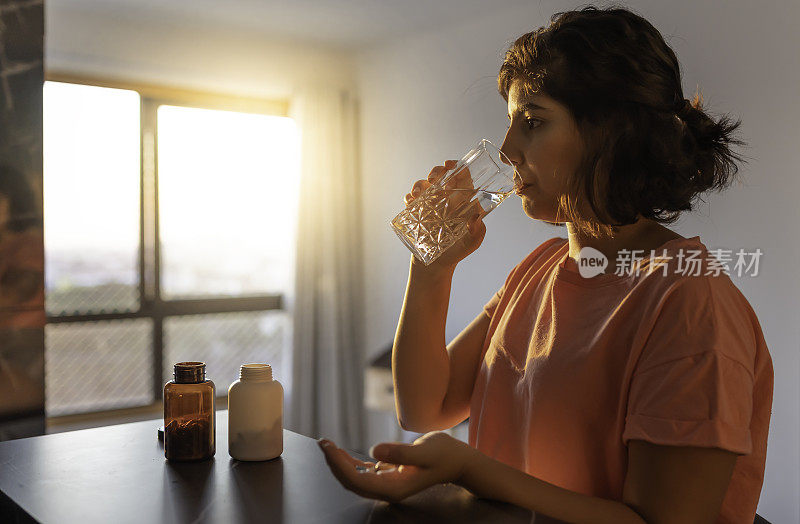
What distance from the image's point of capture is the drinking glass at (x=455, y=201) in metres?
1.15

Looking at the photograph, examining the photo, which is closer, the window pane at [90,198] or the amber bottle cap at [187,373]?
the amber bottle cap at [187,373]

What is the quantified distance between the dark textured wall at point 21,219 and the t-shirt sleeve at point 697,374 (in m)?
1.63

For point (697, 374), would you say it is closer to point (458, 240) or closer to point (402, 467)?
point (402, 467)

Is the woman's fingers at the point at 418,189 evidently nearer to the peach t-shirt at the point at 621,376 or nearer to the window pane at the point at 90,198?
the peach t-shirt at the point at 621,376

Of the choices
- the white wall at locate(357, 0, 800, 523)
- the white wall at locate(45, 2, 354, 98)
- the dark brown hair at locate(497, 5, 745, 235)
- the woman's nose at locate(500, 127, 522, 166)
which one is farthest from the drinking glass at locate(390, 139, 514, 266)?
the white wall at locate(45, 2, 354, 98)

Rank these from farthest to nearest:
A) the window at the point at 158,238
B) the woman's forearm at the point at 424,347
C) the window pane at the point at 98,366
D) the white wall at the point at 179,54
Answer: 1. the window pane at the point at 98,366
2. the window at the point at 158,238
3. the white wall at the point at 179,54
4. the woman's forearm at the point at 424,347

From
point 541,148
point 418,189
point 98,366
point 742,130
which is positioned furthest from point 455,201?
point 98,366

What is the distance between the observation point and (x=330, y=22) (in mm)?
3850

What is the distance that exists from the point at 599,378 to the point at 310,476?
40 centimetres

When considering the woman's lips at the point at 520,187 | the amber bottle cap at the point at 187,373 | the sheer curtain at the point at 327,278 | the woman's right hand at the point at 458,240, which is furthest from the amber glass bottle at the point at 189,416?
the sheer curtain at the point at 327,278

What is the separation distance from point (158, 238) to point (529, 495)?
3.41 meters

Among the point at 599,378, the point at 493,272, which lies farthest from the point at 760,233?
the point at 599,378

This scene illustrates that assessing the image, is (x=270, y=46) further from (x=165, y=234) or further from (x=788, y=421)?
(x=788, y=421)

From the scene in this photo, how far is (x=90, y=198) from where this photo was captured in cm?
371
